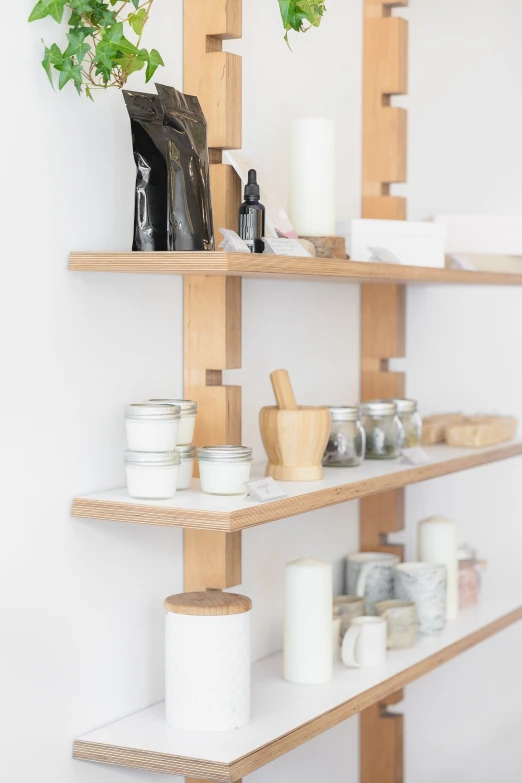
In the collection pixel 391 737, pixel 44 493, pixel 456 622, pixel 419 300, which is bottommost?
pixel 391 737

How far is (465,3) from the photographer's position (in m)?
2.75

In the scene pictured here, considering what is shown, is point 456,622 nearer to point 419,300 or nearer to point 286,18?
point 419,300

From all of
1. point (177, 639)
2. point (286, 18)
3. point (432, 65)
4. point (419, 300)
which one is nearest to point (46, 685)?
point (177, 639)

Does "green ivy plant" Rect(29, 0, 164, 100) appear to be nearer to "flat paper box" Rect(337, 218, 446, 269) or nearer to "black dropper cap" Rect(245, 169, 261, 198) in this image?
"black dropper cap" Rect(245, 169, 261, 198)

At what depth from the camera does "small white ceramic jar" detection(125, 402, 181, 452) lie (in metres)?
1.58

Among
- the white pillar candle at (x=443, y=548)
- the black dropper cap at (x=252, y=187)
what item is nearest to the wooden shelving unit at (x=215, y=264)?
the black dropper cap at (x=252, y=187)

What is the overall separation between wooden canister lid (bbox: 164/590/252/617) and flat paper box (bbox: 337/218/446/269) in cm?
74

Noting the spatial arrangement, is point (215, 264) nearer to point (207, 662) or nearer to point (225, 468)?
point (225, 468)

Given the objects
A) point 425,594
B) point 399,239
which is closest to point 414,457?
point 425,594

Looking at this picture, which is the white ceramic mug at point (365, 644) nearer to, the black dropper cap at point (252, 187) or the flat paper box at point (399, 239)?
the flat paper box at point (399, 239)

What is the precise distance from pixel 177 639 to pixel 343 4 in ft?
4.59

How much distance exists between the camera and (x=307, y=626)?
1926 mm

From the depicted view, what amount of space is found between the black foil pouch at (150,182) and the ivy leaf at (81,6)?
158 millimetres

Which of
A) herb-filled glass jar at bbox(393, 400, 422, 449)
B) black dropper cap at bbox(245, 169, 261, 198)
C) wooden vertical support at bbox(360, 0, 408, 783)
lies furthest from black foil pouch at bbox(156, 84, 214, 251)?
wooden vertical support at bbox(360, 0, 408, 783)
